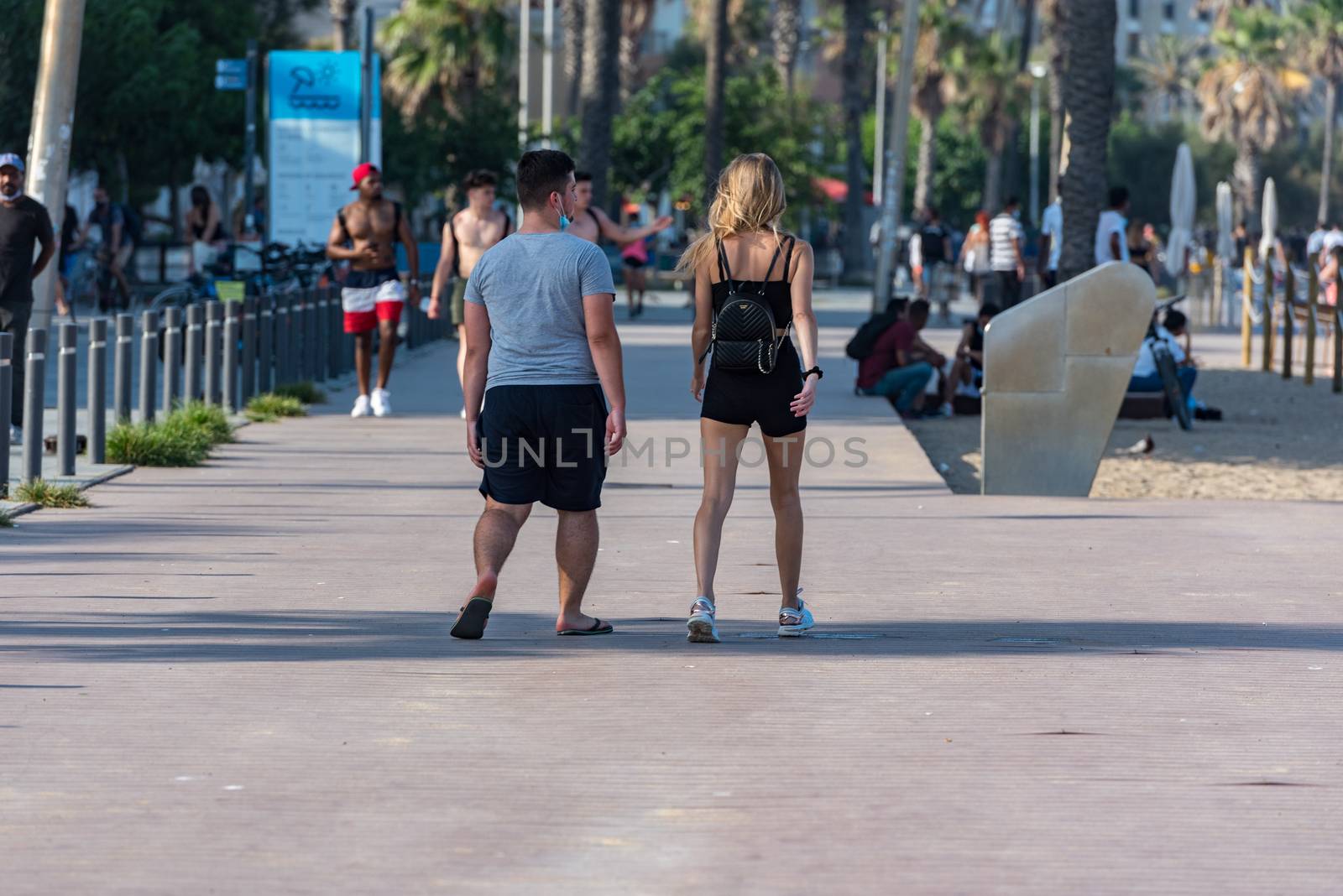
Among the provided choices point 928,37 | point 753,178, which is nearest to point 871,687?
point 753,178

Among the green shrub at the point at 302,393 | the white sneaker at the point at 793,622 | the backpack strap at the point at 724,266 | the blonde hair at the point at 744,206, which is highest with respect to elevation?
the blonde hair at the point at 744,206

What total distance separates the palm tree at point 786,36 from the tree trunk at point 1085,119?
48128 mm

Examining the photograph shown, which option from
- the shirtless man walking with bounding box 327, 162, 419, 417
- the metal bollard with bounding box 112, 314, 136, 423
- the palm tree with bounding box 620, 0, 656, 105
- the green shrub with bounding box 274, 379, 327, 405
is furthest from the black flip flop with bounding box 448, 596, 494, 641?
the palm tree with bounding box 620, 0, 656, 105

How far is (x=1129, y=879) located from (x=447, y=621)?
3.72 m

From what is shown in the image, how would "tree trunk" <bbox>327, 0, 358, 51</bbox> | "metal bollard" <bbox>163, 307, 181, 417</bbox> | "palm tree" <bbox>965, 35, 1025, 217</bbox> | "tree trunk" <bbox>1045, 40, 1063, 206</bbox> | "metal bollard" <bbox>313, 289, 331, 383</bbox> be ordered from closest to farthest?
"metal bollard" <bbox>163, 307, 181, 417</bbox> < "metal bollard" <bbox>313, 289, 331, 383</bbox> < "tree trunk" <bbox>327, 0, 358, 51</bbox> < "tree trunk" <bbox>1045, 40, 1063, 206</bbox> < "palm tree" <bbox>965, 35, 1025, 217</bbox>

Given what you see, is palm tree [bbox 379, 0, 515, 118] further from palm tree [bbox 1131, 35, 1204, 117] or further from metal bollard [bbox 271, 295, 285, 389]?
palm tree [bbox 1131, 35, 1204, 117]

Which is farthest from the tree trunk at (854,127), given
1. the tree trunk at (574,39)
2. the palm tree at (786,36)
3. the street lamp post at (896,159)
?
the street lamp post at (896,159)

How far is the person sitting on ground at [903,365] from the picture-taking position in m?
18.7

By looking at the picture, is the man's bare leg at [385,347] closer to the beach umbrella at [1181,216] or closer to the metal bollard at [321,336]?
the metal bollard at [321,336]

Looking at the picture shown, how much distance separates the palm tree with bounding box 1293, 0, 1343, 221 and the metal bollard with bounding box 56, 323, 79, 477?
75.5m

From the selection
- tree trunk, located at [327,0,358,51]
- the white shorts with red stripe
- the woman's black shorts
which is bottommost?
the woman's black shorts

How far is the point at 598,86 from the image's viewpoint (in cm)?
3250

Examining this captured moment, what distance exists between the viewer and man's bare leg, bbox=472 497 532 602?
7.66m

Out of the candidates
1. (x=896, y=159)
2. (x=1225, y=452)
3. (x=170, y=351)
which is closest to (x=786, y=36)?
(x=896, y=159)
